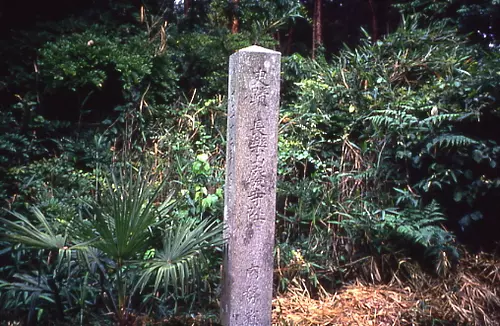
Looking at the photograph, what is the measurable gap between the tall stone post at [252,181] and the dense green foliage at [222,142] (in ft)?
1.40

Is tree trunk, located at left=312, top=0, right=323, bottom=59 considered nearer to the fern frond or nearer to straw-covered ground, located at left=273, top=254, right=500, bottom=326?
the fern frond

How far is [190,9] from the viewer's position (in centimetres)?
639

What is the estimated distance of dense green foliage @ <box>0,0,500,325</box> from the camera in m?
3.89

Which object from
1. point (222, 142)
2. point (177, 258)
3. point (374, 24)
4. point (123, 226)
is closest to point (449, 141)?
point (222, 142)

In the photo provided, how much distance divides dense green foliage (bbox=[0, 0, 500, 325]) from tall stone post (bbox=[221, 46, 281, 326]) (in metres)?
0.43

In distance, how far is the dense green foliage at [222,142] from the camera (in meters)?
3.89

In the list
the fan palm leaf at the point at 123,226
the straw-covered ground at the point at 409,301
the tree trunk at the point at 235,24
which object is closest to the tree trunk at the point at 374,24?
the tree trunk at the point at 235,24

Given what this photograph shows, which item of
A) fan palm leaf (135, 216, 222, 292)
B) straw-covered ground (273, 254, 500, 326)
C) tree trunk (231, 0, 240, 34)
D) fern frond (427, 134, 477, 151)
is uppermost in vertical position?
tree trunk (231, 0, 240, 34)

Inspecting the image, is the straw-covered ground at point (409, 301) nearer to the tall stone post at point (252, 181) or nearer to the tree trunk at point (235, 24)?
the tall stone post at point (252, 181)

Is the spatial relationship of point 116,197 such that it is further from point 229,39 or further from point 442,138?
point 229,39

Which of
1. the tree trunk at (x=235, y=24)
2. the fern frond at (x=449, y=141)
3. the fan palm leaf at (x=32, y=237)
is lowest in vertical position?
the fan palm leaf at (x=32, y=237)

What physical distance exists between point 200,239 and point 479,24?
A: 5.02 meters

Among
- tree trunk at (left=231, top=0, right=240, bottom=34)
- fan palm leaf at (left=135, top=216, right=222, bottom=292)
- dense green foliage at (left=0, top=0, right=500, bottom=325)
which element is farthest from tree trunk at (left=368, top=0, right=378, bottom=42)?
fan palm leaf at (left=135, top=216, right=222, bottom=292)

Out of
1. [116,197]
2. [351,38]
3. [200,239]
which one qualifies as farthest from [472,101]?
[351,38]
